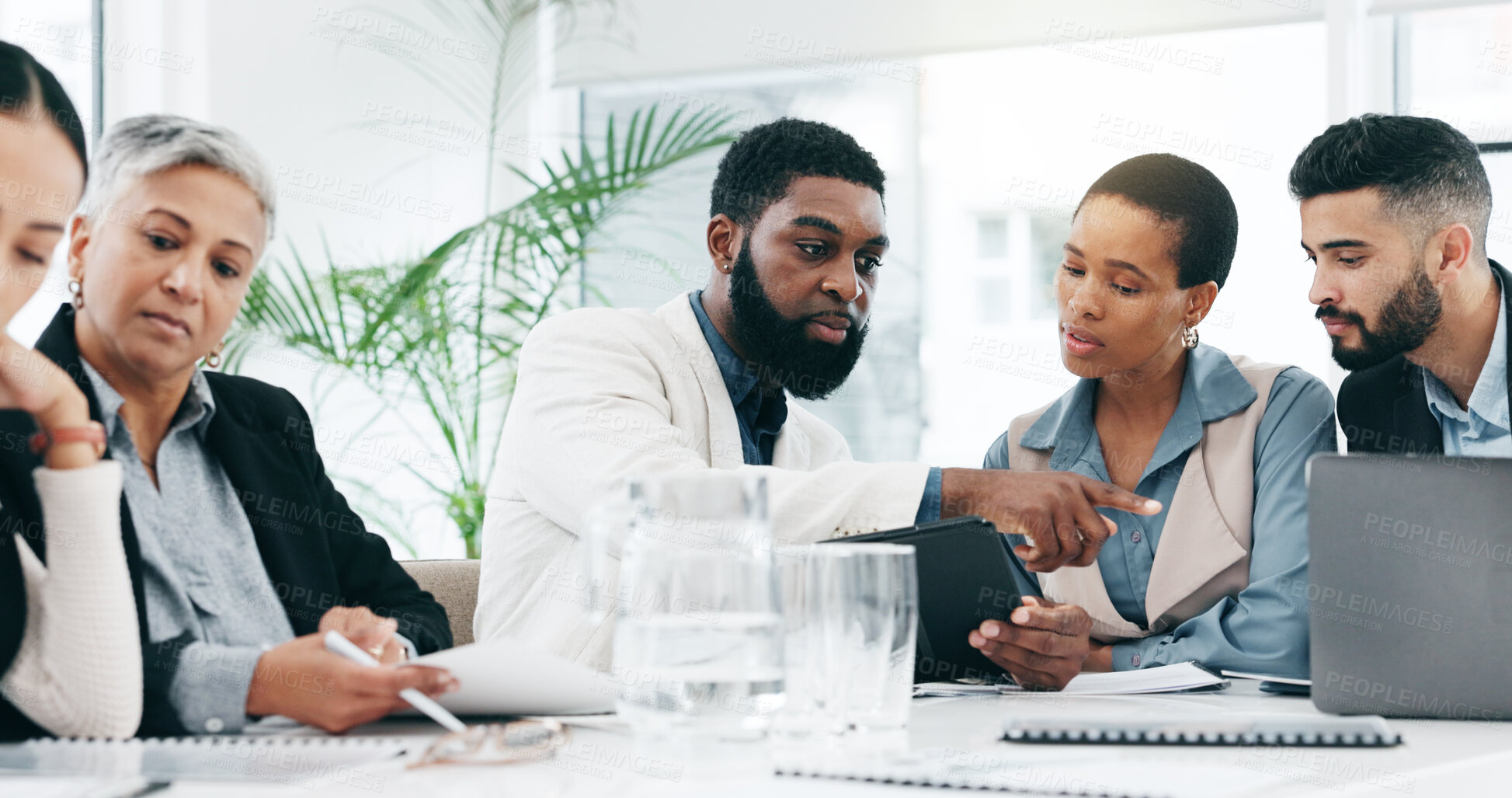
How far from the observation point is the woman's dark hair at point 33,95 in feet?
3.23

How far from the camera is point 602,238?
3.94 metres

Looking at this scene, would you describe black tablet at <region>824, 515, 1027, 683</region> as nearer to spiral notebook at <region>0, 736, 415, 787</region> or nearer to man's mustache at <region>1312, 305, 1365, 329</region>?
spiral notebook at <region>0, 736, 415, 787</region>

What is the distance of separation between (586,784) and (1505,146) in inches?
120

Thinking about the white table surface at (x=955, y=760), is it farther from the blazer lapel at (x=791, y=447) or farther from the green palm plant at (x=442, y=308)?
the green palm plant at (x=442, y=308)

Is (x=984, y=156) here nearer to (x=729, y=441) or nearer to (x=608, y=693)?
(x=729, y=441)

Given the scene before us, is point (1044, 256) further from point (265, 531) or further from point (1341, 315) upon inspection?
point (265, 531)

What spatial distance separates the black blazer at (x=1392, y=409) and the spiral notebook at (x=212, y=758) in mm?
1436

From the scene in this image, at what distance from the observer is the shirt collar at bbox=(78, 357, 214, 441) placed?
111cm

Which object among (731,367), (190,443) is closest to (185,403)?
(190,443)

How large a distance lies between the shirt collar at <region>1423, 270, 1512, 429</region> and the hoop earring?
1.03 feet

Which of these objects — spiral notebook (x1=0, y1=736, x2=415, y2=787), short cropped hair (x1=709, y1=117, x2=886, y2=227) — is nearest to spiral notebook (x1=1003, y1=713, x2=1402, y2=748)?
spiral notebook (x1=0, y1=736, x2=415, y2=787)

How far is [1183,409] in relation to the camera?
1.75 meters

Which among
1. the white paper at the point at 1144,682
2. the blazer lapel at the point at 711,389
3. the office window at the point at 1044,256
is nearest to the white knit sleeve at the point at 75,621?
the white paper at the point at 1144,682

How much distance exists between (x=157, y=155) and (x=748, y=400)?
105 centimetres
